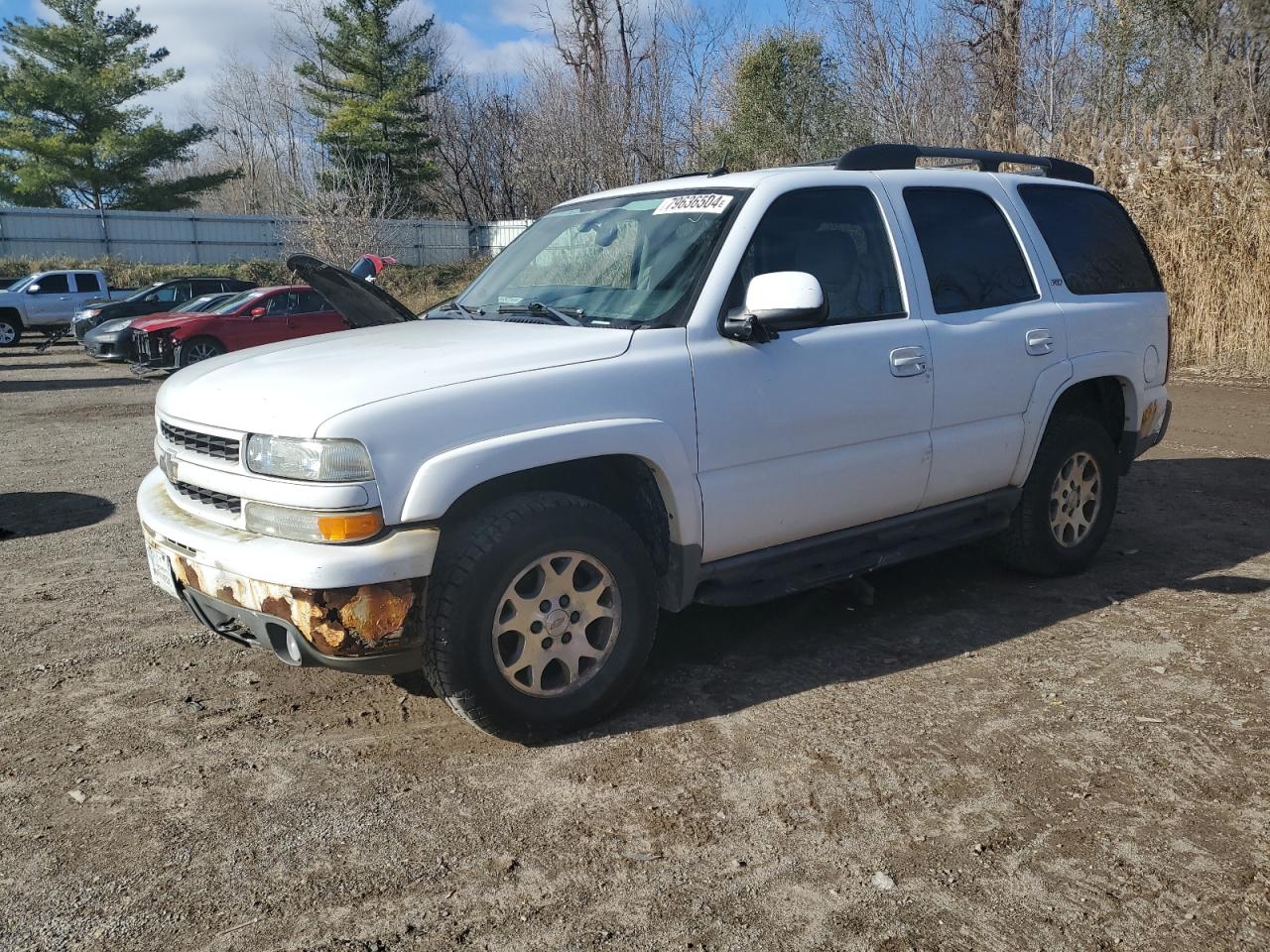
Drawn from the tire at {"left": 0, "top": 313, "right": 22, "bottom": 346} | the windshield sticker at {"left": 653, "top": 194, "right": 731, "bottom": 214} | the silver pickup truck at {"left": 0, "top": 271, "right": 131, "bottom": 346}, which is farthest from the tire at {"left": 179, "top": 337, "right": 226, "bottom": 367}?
the windshield sticker at {"left": 653, "top": 194, "right": 731, "bottom": 214}

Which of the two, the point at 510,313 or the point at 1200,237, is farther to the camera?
Answer: the point at 1200,237

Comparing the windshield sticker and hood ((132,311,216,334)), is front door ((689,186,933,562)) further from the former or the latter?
hood ((132,311,216,334))

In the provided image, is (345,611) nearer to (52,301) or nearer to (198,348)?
(198,348)

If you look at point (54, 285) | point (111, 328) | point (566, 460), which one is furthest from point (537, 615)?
point (54, 285)

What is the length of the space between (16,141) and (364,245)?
19168mm

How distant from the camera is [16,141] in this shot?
1523 inches

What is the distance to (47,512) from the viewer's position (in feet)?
23.9

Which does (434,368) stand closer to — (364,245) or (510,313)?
(510,313)

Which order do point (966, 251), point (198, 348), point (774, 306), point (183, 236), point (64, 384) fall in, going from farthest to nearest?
1. point (183, 236)
2. point (64, 384)
3. point (198, 348)
4. point (966, 251)
5. point (774, 306)

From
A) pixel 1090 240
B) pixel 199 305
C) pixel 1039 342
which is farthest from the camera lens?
pixel 199 305

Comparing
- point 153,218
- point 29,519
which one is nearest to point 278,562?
point 29,519

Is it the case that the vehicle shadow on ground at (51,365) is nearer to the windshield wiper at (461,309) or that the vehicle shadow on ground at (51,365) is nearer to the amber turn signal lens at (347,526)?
the windshield wiper at (461,309)

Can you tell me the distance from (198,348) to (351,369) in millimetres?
14028

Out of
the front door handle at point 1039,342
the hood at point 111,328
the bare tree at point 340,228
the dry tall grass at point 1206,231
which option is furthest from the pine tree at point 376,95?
the front door handle at point 1039,342
